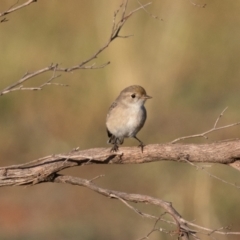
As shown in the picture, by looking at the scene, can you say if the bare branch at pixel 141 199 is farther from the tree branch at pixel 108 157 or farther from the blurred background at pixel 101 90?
the blurred background at pixel 101 90

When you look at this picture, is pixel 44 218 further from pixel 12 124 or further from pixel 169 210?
pixel 169 210

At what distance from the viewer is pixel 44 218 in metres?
12.0

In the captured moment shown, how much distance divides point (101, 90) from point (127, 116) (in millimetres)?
6847

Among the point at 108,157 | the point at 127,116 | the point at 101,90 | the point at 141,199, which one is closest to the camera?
the point at 141,199

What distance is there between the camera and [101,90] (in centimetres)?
1491

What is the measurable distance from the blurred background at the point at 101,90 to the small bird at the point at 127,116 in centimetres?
342

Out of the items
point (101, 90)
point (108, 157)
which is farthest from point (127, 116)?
point (101, 90)

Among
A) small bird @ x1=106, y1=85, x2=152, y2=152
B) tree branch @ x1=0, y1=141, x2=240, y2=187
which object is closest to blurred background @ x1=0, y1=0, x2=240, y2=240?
small bird @ x1=106, y1=85, x2=152, y2=152

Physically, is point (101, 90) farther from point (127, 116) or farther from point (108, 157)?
point (108, 157)

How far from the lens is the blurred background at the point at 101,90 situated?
486 inches

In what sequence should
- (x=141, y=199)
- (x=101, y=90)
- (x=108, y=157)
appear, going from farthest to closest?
(x=101, y=90) → (x=108, y=157) → (x=141, y=199)

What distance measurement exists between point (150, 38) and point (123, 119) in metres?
6.99

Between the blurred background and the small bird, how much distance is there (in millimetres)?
3422

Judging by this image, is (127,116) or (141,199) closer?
(141,199)
